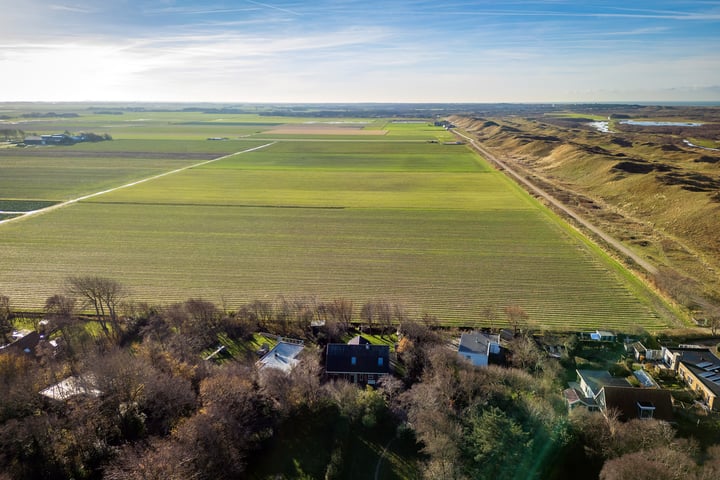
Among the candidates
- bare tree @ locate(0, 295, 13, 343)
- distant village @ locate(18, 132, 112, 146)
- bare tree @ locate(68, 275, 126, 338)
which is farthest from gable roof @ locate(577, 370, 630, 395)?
distant village @ locate(18, 132, 112, 146)

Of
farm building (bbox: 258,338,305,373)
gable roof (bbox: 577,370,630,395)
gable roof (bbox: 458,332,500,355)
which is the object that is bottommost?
gable roof (bbox: 577,370,630,395)

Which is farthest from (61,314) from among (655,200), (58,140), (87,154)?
(58,140)

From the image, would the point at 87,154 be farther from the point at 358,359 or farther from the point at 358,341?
the point at 358,359

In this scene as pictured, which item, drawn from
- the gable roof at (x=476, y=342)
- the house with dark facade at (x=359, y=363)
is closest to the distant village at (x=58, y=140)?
the house with dark facade at (x=359, y=363)

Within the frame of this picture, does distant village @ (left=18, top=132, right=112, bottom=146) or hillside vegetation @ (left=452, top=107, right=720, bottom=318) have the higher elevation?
distant village @ (left=18, top=132, right=112, bottom=146)

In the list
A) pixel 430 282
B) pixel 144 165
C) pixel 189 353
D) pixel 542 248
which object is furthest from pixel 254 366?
pixel 144 165

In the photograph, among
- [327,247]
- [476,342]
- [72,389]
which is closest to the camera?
[72,389]

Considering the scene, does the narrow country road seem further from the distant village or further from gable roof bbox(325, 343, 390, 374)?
the distant village
